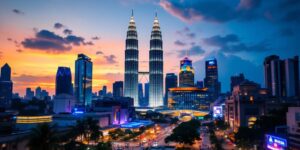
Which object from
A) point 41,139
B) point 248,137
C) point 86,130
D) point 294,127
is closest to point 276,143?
point 294,127

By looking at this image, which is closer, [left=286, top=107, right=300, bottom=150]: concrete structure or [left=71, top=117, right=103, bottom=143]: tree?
[left=286, top=107, right=300, bottom=150]: concrete structure

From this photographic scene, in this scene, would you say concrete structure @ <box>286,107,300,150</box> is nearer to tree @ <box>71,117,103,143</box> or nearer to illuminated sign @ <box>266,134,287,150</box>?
illuminated sign @ <box>266,134,287,150</box>

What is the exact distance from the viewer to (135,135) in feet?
440

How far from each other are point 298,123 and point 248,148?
25633 millimetres

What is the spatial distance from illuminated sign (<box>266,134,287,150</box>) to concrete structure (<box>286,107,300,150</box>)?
338 inches

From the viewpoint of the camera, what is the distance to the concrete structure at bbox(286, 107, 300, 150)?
7056 centimetres

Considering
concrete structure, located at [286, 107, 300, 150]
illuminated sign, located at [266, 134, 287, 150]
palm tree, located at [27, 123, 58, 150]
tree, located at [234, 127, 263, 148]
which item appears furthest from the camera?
tree, located at [234, 127, 263, 148]

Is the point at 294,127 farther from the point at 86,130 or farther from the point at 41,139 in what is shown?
the point at 86,130

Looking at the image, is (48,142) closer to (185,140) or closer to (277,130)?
(185,140)

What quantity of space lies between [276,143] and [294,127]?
11880 millimetres

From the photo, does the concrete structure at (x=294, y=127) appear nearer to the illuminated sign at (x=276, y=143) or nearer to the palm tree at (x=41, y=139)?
the illuminated sign at (x=276, y=143)

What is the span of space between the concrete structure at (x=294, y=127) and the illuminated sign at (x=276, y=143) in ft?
28.2

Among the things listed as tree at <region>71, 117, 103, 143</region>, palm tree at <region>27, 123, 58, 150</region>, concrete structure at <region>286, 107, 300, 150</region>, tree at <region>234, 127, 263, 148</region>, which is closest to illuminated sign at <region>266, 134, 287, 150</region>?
concrete structure at <region>286, 107, 300, 150</region>

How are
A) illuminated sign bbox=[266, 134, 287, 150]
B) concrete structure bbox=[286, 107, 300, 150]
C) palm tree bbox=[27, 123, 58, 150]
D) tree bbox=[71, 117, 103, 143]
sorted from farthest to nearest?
tree bbox=[71, 117, 103, 143] → concrete structure bbox=[286, 107, 300, 150] → illuminated sign bbox=[266, 134, 287, 150] → palm tree bbox=[27, 123, 58, 150]
